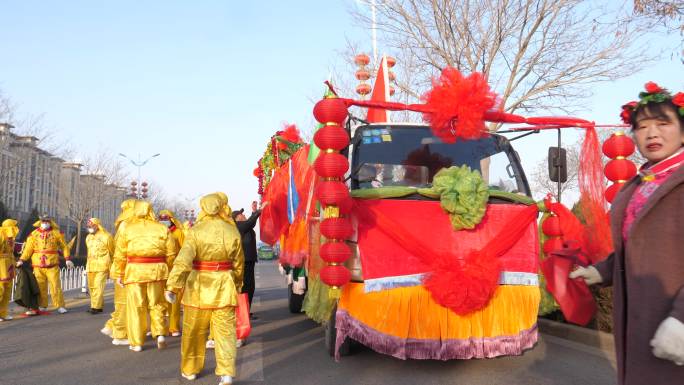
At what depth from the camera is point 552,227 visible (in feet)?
19.5

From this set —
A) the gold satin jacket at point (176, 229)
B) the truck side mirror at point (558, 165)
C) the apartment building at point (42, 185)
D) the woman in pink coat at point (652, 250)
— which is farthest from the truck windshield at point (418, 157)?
the apartment building at point (42, 185)

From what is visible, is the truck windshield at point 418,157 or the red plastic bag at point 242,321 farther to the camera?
the red plastic bag at point 242,321

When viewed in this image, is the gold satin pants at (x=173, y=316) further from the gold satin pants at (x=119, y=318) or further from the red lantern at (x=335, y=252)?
the red lantern at (x=335, y=252)

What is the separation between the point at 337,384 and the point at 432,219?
1805 millimetres

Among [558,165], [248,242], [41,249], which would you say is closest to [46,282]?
[41,249]

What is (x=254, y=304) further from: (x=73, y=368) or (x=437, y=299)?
(x=437, y=299)

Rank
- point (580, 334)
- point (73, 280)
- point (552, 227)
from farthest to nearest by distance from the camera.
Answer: point (73, 280)
point (580, 334)
point (552, 227)

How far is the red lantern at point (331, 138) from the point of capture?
5.43 m

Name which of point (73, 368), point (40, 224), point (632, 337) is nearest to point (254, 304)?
point (40, 224)

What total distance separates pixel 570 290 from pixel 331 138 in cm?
295

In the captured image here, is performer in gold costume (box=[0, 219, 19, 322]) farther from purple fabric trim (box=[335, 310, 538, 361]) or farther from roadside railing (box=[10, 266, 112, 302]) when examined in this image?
purple fabric trim (box=[335, 310, 538, 361])

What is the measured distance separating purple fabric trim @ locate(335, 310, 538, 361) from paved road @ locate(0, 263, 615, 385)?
320 mm

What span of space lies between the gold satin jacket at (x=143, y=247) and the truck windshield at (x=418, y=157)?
3.01 meters

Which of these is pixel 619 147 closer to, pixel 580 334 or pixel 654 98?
pixel 580 334
